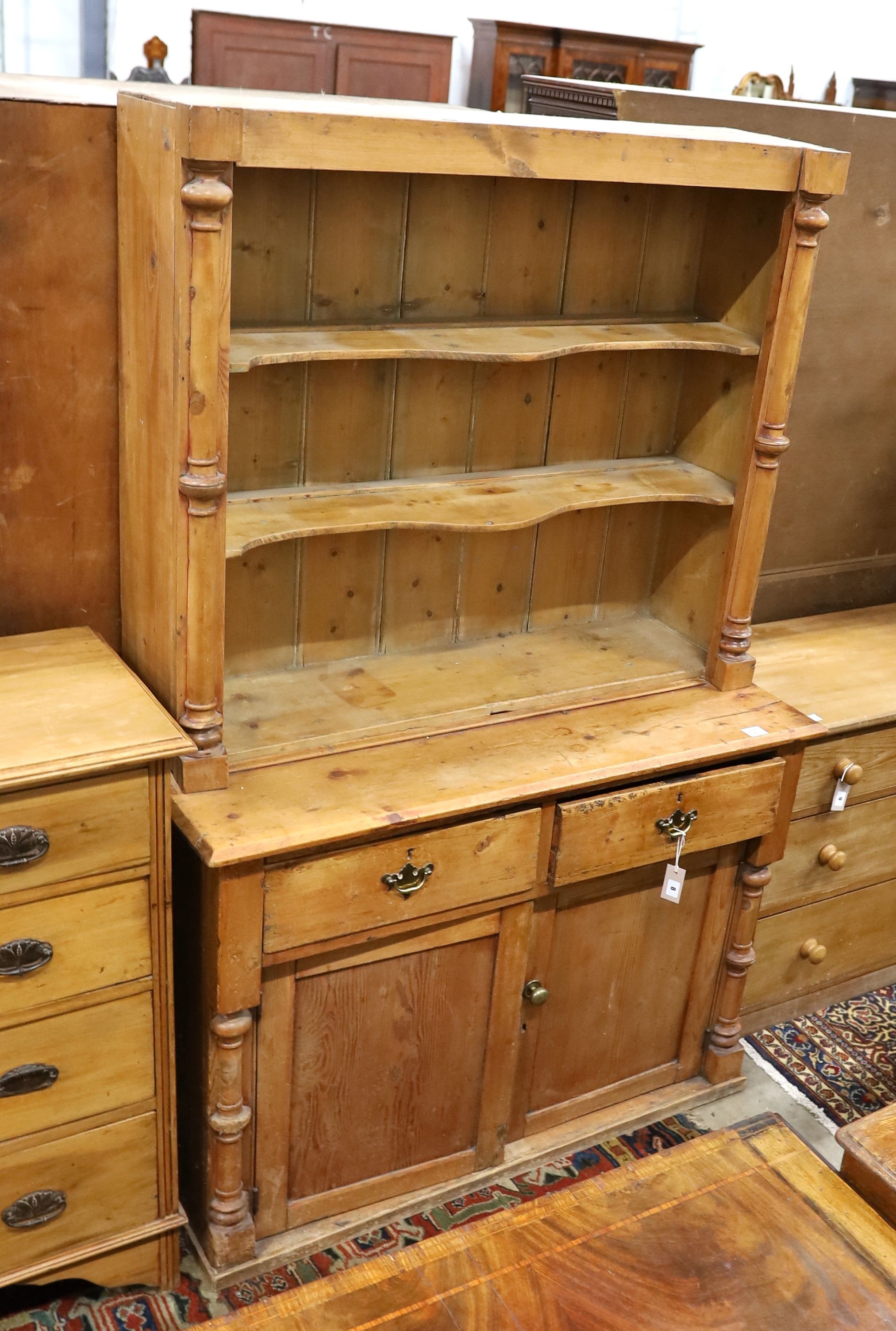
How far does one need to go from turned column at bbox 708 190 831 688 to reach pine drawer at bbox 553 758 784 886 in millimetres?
219

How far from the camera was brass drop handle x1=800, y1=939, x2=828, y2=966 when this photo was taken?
2836 mm

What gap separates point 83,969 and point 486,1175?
96 cm

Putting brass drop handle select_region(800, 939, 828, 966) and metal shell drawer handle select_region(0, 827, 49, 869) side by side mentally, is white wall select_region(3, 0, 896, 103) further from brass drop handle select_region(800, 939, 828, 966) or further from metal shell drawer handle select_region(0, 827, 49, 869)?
metal shell drawer handle select_region(0, 827, 49, 869)

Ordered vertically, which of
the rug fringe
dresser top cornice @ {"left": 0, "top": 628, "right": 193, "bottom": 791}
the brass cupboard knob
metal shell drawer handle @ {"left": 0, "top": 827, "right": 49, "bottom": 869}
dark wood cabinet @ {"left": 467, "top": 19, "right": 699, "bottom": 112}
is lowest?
the rug fringe

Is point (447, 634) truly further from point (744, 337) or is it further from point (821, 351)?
point (821, 351)

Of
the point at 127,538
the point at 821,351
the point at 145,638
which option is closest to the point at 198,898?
the point at 145,638

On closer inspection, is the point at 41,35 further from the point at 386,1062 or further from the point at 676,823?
the point at 386,1062

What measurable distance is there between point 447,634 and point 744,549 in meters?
0.60

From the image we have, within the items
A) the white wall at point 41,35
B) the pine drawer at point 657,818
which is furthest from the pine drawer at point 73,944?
the white wall at point 41,35

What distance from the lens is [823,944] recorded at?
2900 millimetres

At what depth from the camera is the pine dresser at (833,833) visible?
2656 millimetres

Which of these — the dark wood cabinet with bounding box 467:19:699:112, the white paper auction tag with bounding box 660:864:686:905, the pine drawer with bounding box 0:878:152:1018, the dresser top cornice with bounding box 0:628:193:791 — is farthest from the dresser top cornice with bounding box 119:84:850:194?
the dark wood cabinet with bounding box 467:19:699:112

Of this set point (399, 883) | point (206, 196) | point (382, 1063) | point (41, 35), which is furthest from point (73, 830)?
point (41, 35)

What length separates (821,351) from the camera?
2.84m
